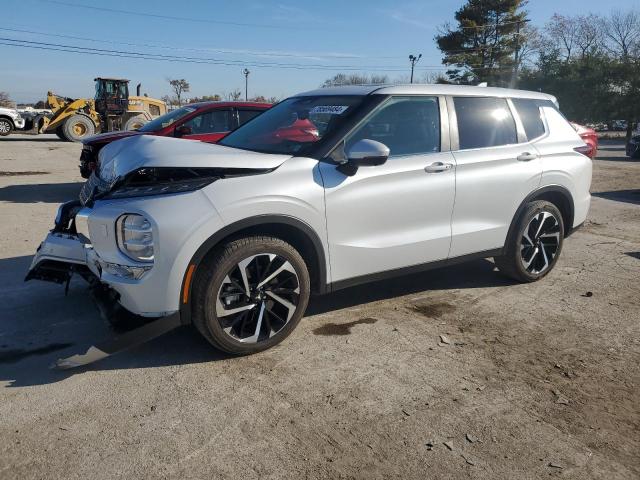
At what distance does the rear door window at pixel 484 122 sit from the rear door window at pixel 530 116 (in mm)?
161

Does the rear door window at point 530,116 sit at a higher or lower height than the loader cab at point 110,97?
lower

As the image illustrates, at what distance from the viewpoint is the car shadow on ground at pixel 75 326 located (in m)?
3.51

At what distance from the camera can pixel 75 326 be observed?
13.4 feet

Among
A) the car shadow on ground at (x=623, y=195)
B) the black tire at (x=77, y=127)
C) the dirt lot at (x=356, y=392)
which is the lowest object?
the dirt lot at (x=356, y=392)

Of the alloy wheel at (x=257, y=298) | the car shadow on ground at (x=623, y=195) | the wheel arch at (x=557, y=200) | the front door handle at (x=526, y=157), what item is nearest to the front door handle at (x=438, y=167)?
the front door handle at (x=526, y=157)

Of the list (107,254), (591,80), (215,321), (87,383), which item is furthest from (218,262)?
(591,80)

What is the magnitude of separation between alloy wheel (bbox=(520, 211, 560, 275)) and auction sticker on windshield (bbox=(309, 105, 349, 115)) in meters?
2.14

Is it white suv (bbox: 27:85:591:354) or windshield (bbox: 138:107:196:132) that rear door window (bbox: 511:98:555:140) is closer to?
white suv (bbox: 27:85:591:354)

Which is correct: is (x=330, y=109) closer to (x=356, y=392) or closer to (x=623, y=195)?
(x=356, y=392)

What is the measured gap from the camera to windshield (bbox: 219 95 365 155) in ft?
13.2

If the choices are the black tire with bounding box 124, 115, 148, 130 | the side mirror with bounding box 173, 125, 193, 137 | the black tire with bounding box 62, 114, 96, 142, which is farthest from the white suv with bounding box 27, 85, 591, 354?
the black tire with bounding box 62, 114, 96, 142

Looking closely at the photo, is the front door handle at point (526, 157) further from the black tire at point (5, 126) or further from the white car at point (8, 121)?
the black tire at point (5, 126)

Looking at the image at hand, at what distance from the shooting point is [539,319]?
437 centimetres

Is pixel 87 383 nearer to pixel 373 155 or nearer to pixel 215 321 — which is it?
pixel 215 321
